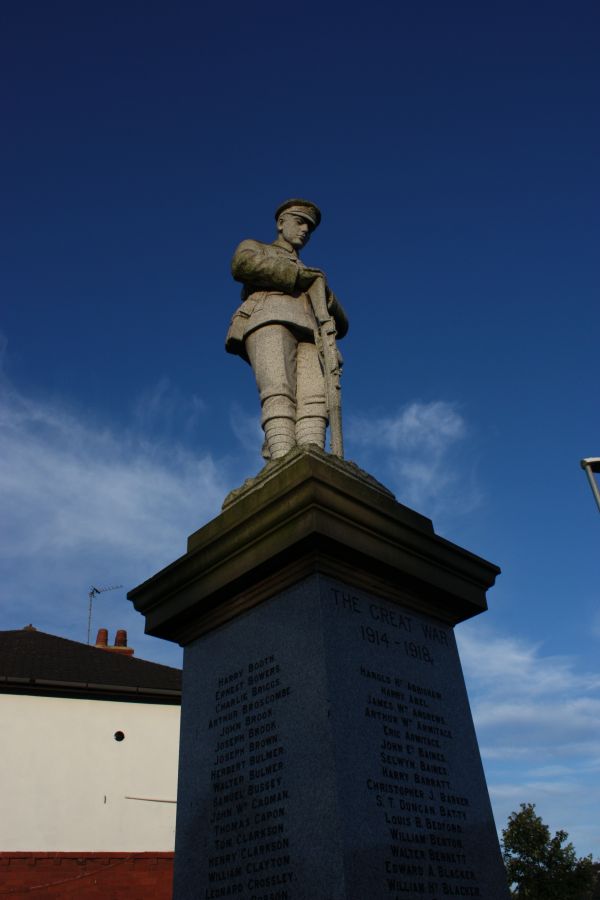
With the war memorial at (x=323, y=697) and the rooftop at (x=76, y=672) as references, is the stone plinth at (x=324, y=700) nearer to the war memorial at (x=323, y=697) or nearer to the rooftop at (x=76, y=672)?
the war memorial at (x=323, y=697)

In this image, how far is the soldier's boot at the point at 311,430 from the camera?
5.81 m

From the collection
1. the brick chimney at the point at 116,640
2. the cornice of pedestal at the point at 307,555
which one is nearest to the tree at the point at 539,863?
the brick chimney at the point at 116,640

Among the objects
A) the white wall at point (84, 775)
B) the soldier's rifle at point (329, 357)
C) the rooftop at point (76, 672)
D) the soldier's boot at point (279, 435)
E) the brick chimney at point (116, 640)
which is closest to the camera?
the soldier's boot at point (279, 435)

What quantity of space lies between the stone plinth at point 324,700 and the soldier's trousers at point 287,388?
74 cm

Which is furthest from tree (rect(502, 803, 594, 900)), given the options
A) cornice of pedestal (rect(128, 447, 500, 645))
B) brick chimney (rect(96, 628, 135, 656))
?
cornice of pedestal (rect(128, 447, 500, 645))

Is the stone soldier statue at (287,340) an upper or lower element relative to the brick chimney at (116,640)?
lower

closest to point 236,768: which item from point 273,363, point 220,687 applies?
point 220,687

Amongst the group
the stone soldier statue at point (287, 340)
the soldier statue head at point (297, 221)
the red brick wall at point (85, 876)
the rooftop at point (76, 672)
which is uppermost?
the rooftop at point (76, 672)

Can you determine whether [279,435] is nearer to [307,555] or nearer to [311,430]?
[311,430]

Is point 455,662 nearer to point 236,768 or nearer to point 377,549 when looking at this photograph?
point 377,549

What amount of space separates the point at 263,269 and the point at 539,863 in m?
40.7

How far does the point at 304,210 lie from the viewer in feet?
24.0

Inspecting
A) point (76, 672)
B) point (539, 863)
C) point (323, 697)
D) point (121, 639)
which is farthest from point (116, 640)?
point (323, 697)

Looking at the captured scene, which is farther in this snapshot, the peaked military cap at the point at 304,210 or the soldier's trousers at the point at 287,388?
the peaked military cap at the point at 304,210
